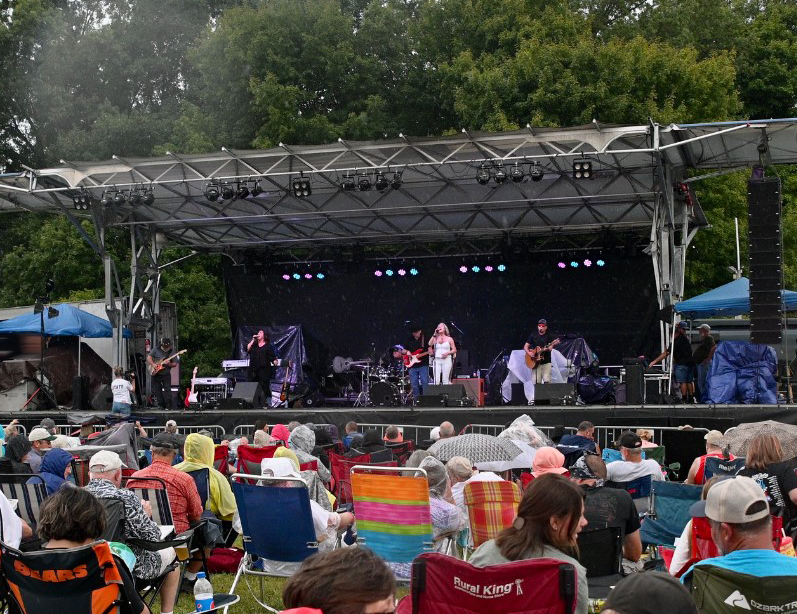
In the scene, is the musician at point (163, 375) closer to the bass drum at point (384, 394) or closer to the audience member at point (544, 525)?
the bass drum at point (384, 394)

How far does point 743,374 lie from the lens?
1450 cm

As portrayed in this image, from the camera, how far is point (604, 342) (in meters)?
20.0

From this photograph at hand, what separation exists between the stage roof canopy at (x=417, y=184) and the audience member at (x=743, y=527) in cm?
1093

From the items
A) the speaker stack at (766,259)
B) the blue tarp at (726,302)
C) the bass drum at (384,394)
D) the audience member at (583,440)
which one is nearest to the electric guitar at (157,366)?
the bass drum at (384,394)

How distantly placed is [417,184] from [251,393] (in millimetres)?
4558

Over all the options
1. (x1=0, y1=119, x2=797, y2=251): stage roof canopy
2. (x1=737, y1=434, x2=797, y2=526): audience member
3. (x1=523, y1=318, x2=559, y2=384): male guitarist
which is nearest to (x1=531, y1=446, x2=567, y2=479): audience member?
(x1=737, y1=434, x2=797, y2=526): audience member

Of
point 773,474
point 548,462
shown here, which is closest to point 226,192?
point 548,462

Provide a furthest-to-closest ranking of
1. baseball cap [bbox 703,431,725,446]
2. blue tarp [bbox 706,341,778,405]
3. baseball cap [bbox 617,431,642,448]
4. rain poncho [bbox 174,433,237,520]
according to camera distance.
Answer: blue tarp [bbox 706,341,778,405] → baseball cap [bbox 703,431,725,446] → baseball cap [bbox 617,431,642,448] → rain poncho [bbox 174,433,237,520]

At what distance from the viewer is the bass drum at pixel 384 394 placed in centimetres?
1852

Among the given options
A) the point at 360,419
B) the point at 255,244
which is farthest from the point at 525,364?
the point at 255,244

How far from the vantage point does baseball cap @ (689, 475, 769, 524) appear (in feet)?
10.6

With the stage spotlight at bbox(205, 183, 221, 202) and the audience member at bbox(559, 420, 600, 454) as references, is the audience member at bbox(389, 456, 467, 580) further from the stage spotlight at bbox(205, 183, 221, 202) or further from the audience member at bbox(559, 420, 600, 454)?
the stage spotlight at bbox(205, 183, 221, 202)

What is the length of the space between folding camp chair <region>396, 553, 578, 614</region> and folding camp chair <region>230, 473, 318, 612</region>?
2.25 metres

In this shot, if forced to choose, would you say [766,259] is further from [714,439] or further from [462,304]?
[462,304]
